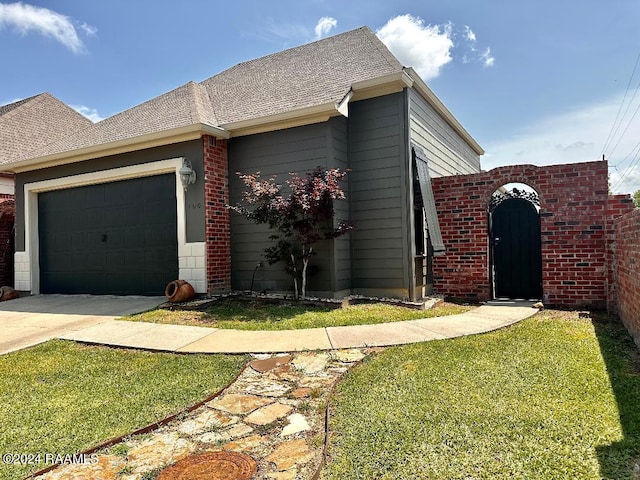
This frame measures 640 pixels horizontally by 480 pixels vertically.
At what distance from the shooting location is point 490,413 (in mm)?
2824

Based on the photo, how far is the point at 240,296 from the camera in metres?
8.16

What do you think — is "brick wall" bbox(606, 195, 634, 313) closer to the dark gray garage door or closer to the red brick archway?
the red brick archway

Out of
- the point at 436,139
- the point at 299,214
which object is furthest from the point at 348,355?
the point at 436,139

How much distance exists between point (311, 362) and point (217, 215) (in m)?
4.89

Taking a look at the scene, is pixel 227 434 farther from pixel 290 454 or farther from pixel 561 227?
pixel 561 227

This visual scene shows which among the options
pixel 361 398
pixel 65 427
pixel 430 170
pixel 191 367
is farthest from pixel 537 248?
pixel 65 427

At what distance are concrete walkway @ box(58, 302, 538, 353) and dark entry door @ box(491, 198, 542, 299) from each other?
6.96 feet

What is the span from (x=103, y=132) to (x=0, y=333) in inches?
211

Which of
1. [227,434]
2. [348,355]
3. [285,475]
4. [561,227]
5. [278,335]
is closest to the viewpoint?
[285,475]

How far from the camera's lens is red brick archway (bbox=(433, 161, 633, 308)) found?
7035 mm

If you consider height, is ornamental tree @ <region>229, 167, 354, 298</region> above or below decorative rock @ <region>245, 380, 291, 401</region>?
above


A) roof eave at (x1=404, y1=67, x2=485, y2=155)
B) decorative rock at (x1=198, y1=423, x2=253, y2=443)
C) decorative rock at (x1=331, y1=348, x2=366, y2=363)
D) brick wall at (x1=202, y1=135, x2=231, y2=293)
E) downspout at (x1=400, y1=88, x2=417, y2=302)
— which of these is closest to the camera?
decorative rock at (x1=198, y1=423, x2=253, y2=443)

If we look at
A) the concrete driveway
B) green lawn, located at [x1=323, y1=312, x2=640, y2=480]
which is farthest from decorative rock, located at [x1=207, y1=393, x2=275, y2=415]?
the concrete driveway

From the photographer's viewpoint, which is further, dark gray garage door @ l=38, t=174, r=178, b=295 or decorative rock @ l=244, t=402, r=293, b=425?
dark gray garage door @ l=38, t=174, r=178, b=295
